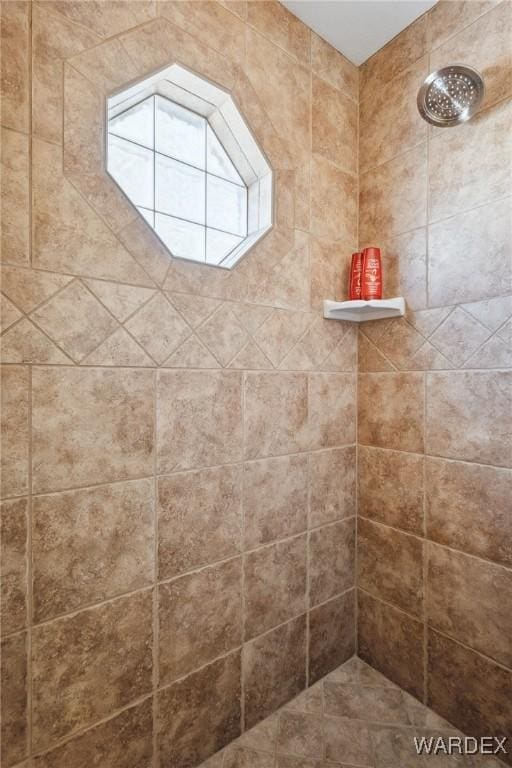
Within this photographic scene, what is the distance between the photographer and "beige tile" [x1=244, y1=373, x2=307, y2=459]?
1.13 metres

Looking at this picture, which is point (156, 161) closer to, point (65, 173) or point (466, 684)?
point (65, 173)

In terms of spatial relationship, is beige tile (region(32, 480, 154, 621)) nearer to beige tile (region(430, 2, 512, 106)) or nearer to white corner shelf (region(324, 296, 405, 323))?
white corner shelf (region(324, 296, 405, 323))

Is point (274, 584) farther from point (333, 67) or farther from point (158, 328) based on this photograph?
point (333, 67)

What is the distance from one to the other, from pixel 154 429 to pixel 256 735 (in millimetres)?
1017

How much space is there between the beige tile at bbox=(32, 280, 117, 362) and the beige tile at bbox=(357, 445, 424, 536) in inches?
40.9

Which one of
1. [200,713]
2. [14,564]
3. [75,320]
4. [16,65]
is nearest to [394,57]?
[16,65]

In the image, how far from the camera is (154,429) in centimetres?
94

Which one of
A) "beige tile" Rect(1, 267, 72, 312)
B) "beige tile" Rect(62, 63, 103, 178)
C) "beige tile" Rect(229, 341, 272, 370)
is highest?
"beige tile" Rect(62, 63, 103, 178)

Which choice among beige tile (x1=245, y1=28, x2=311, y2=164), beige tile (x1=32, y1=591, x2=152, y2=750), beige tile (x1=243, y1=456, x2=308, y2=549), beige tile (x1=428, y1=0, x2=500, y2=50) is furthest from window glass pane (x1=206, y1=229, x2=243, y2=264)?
beige tile (x1=32, y1=591, x2=152, y2=750)


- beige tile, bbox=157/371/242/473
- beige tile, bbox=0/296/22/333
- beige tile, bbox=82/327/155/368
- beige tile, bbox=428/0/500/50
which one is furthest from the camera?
beige tile, bbox=428/0/500/50

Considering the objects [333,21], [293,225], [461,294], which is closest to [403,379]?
[461,294]

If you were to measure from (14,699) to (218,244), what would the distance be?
1.30m

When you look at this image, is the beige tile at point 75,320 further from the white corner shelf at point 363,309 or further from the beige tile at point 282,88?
the beige tile at point 282,88

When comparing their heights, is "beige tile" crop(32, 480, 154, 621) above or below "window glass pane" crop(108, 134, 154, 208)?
below
